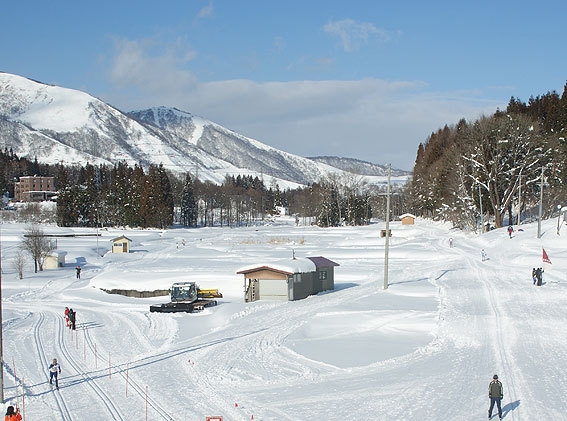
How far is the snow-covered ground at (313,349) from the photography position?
15.9 m

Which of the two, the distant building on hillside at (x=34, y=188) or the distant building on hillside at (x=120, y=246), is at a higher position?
the distant building on hillside at (x=34, y=188)

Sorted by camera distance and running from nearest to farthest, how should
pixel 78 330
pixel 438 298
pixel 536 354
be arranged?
1. pixel 536 354
2. pixel 78 330
3. pixel 438 298

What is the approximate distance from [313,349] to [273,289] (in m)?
13.7

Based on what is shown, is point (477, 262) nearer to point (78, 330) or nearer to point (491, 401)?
point (78, 330)

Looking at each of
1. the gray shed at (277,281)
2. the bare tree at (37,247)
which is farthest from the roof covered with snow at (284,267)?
the bare tree at (37,247)

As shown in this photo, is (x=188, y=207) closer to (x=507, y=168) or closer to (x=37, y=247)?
(x=37, y=247)

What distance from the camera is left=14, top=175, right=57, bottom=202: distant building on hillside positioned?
170m

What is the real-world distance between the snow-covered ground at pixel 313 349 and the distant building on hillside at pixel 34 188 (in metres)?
134

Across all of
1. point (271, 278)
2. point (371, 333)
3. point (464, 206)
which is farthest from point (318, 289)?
point (464, 206)

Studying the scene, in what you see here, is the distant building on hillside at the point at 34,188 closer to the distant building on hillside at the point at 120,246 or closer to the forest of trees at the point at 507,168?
the distant building on hillside at the point at 120,246

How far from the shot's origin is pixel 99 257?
224 feet

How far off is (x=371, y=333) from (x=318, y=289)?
14.2 meters

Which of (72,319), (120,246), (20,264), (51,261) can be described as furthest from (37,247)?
(72,319)

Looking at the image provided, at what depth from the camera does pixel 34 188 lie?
175 meters
